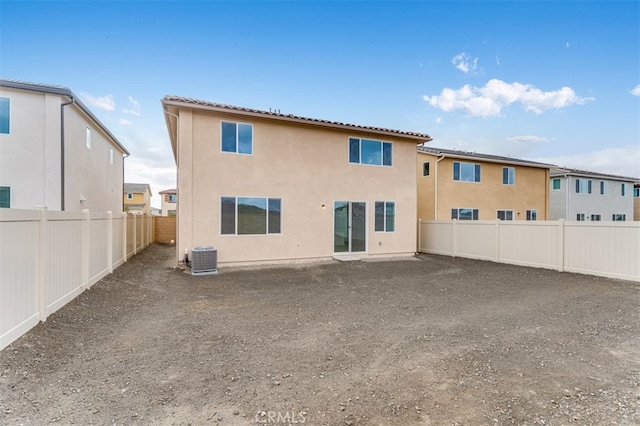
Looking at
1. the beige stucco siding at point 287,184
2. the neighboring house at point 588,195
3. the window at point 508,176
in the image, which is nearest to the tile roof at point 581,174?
the neighboring house at point 588,195

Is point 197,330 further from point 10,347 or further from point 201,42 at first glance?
point 201,42

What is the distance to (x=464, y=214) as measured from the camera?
1798cm

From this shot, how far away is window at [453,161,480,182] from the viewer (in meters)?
17.7

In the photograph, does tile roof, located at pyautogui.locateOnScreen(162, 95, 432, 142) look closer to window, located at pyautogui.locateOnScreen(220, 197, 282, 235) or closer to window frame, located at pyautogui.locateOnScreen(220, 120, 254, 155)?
window frame, located at pyautogui.locateOnScreen(220, 120, 254, 155)

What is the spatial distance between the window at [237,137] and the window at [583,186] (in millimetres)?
26526

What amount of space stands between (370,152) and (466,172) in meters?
8.12

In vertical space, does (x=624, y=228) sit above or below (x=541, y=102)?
below

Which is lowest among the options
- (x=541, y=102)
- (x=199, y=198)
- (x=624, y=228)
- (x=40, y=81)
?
(x=624, y=228)

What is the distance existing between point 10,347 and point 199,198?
268 inches

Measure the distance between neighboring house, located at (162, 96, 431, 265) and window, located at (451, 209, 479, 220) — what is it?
5193 mm

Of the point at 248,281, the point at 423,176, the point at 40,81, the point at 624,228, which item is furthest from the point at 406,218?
the point at 40,81

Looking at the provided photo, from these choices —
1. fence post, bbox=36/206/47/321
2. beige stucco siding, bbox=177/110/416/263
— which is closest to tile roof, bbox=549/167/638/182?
beige stucco siding, bbox=177/110/416/263

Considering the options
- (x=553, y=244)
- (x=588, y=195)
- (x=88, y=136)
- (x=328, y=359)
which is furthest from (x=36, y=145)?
(x=588, y=195)

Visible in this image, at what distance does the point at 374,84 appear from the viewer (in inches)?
599
